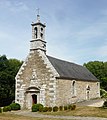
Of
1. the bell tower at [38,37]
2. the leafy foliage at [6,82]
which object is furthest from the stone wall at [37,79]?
the leafy foliage at [6,82]

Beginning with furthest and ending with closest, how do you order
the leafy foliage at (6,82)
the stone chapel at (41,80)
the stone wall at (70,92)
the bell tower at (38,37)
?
1. the leafy foliage at (6,82)
2. the bell tower at (38,37)
3. the stone wall at (70,92)
4. the stone chapel at (41,80)

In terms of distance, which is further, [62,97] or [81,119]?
[62,97]

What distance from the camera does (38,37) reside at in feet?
92.7

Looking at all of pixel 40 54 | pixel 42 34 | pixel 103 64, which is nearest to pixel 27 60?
pixel 40 54

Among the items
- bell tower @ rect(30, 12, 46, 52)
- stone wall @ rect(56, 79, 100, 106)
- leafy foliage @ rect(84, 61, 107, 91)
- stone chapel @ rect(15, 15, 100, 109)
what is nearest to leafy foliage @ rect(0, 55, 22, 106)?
stone chapel @ rect(15, 15, 100, 109)

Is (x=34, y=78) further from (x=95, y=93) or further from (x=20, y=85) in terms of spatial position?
(x=95, y=93)

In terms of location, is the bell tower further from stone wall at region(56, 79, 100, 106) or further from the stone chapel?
stone wall at region(56, 79, 100, 106)

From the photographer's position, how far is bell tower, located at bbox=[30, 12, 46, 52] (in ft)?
92.6

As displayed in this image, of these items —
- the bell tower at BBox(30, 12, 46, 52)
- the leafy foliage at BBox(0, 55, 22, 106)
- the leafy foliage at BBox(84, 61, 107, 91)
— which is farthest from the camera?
the leafy foliage at BBox(84, 61, 107, 91)

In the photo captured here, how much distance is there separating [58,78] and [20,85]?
5.55 meters

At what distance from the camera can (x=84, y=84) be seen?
113 ft

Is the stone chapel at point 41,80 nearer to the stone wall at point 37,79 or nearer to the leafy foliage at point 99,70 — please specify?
the stone wall at point 37,79

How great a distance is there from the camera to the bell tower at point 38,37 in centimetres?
2823

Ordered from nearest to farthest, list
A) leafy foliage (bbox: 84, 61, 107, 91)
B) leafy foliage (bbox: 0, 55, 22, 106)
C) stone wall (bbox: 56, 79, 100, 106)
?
stone wall (bbox: 56, 79, 100, 106) < leafy foliage (bbox: 0, 55, 22, 106) < leafy foliage (bbox: 84, 61, 107, 91)
